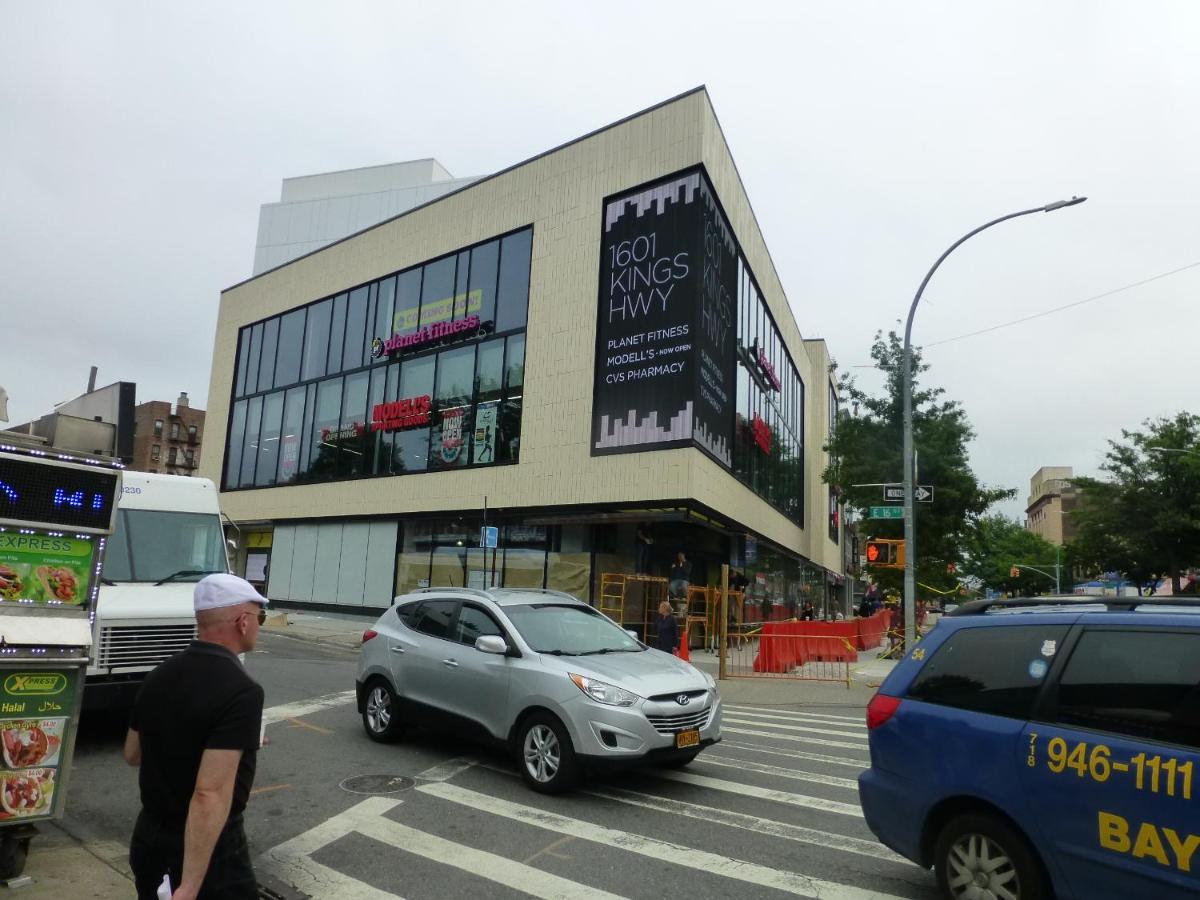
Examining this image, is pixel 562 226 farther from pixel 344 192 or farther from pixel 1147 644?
pixel 344 192

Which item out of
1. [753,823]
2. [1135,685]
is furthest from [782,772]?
[1135,685]

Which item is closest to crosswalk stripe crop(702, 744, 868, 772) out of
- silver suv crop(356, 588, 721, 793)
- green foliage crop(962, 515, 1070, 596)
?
silver suv crop(356, 588, 721, 793)

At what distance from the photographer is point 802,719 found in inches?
466

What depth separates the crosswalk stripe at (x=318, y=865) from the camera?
4809 mm

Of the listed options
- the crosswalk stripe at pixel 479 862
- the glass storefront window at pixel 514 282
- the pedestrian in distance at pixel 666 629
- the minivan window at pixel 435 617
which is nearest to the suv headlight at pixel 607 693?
the crosswalk stripe at pixel 479 862

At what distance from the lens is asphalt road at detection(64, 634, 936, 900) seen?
4988 mm

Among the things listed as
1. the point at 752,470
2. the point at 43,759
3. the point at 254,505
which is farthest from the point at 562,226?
the point at 43,759

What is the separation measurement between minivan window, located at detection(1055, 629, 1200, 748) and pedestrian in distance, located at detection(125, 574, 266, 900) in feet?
11.9

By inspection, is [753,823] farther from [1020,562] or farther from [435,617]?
[1020,562]

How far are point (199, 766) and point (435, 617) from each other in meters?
5.96

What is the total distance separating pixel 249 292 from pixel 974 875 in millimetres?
39308

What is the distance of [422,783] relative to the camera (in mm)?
7184

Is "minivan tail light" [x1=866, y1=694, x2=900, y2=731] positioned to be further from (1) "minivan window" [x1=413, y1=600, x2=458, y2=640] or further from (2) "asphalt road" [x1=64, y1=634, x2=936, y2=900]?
(1) "minivan window" [x1=413, y1=600, x2=458, y2=640]

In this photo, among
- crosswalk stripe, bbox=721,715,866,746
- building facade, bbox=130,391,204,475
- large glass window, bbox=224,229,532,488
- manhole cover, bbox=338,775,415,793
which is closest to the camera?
manhole cover, bbox=338,775,415,793
